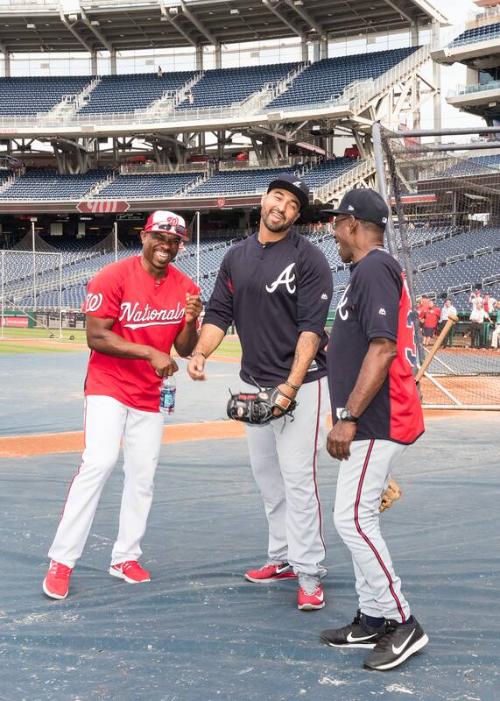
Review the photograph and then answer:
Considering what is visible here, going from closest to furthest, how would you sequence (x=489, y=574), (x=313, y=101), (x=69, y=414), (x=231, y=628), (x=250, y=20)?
(x=231, y=628)
(x=489, y=574)
(x=69, y=414)
(x=313, y=101)
(x=250, y=20)

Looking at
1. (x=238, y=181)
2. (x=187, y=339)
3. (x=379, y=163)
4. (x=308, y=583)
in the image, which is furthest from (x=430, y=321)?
(x=238, y=181)

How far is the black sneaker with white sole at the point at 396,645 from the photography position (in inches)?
136

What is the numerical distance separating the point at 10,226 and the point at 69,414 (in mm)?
48134

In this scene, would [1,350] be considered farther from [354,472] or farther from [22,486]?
[354,472]

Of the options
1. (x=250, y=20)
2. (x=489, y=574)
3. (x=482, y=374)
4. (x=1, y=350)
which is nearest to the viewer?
(x=489, y=574)

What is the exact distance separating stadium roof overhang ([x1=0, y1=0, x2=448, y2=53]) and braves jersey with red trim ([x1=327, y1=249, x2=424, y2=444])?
46.4 meters

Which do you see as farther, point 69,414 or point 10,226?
point 10,226

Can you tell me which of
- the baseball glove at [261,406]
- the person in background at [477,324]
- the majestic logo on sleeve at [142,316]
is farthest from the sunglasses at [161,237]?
the person in background at [477,324]

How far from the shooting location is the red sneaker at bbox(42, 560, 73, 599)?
4297 millimetres

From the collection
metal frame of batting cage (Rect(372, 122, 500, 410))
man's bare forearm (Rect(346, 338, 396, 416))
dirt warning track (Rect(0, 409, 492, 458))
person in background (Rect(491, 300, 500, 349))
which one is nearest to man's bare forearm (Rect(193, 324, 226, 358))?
man's bare forearm (Rect(346, 338, 396, 416))

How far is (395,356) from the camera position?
354cm

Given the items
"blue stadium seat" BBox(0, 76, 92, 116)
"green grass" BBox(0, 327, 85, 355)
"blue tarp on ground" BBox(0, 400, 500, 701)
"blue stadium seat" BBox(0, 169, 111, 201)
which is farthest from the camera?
"blue stadium seat" BBox(0, 76, 92, 116)

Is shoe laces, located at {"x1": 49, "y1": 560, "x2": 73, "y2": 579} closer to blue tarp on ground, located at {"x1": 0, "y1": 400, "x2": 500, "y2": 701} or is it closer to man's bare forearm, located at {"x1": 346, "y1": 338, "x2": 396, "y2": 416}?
blue tarp on ground, located at {"x1": 0, "y1": 400, "x2": 500, "y2": 701}

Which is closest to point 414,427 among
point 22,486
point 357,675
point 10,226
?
point 357,675
